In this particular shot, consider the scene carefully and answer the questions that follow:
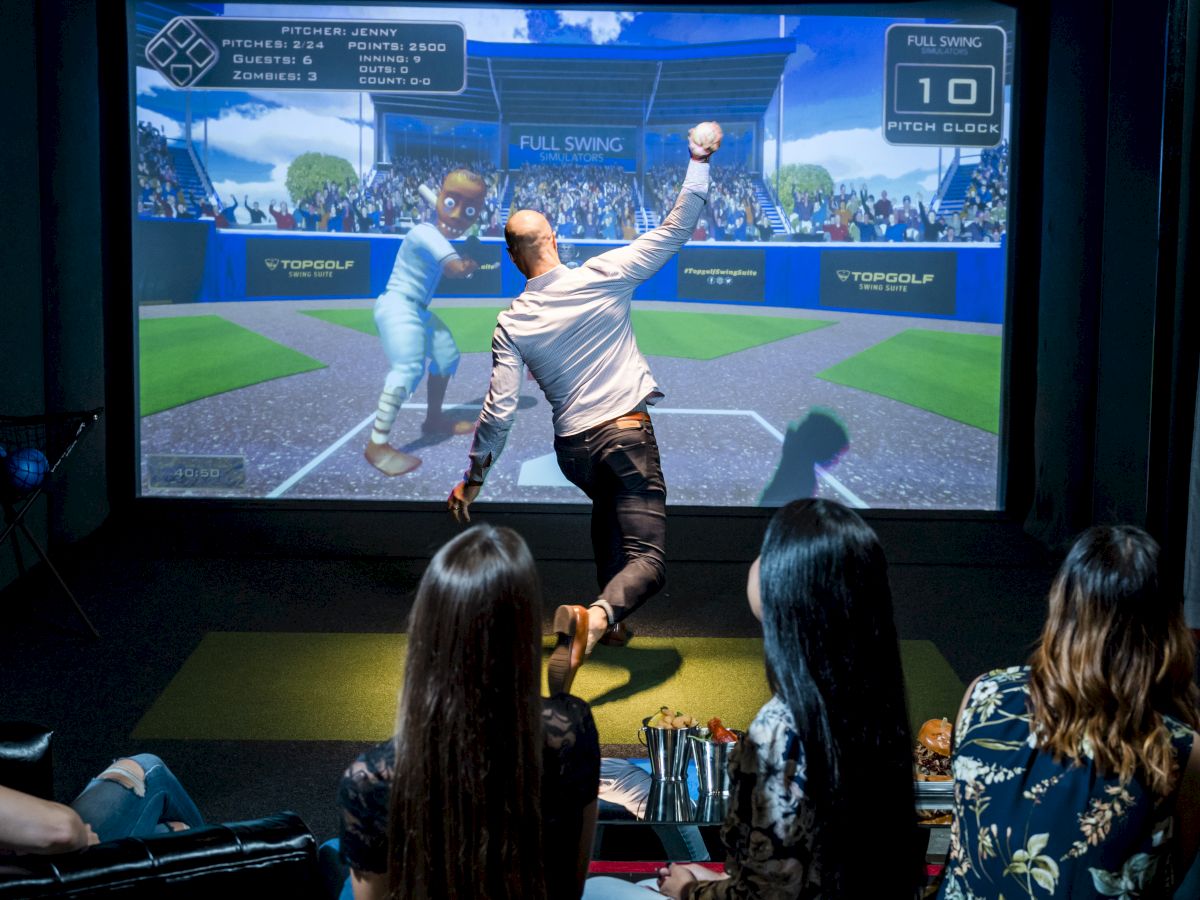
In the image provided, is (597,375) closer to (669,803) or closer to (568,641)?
(568,641)

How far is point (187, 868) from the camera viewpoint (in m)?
1.55

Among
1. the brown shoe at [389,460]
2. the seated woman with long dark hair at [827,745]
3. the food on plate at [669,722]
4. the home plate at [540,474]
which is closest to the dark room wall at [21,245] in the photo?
the brown shoe at [389,460]

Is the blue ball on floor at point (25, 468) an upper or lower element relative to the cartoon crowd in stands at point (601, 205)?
lower

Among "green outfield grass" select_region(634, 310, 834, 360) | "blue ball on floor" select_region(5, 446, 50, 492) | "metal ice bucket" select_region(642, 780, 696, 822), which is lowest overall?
"metal ice bucket" select_region(642, 780, 696, 822)

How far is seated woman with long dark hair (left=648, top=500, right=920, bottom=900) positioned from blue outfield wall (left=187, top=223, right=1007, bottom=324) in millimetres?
4613

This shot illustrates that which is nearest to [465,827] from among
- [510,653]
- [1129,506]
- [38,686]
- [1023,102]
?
[510,653]

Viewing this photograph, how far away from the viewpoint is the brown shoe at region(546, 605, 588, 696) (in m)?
3.17

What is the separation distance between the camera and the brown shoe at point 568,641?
10.4 feet

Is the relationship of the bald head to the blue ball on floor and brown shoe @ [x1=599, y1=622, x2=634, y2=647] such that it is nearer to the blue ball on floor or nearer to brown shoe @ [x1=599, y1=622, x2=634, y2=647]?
brown shoe @ [x1=599, y1=622, x2=634, y2=647]

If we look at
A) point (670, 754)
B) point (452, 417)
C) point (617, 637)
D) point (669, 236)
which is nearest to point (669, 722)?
point (670, 754)

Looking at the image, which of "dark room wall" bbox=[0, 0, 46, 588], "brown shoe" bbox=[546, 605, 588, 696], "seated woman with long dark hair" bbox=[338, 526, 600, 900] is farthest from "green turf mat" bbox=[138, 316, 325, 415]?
"seated woman with long dark hair" bbox=[338, 526, 600, 900]

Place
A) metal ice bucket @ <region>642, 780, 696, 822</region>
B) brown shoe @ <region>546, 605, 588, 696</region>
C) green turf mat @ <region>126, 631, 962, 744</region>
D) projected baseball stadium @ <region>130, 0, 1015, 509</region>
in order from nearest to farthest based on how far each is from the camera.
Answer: metal ice bucket @ <region>642, 780, 696, 822</region>
brown shoe @ <region>546, 605, 588, 696</region>
green turf mat @ <region>126, 631, 962, 744</region>
projected baseball stadium @ <region>130, 0, 1015, 509</region>

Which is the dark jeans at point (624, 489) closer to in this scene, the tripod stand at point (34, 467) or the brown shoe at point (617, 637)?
the brown shoe at point (617, 637)

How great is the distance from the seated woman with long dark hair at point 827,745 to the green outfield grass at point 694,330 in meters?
4.67
